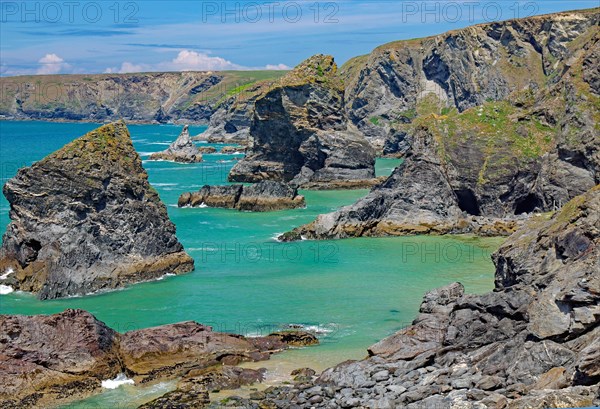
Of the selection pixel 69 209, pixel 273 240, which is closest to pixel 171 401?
pixel 69 209

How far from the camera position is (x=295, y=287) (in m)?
43.4

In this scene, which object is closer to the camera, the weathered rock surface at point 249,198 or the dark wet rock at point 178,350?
the dark wet rock at point 178,350

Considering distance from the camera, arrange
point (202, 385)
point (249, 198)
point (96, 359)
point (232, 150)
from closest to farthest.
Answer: point (202, 385) → point (96, 359) → point (249, 198) → point (232, 150)

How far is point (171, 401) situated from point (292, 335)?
8.14 m

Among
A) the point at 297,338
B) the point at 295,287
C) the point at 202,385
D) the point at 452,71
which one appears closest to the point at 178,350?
the point at 202,385

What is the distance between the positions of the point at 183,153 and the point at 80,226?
8282 centimetres

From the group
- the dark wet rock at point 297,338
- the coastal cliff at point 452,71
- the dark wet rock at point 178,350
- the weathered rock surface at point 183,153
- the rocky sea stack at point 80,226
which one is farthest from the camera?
the coastal cliff at point 452,71

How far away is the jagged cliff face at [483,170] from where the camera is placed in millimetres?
57344

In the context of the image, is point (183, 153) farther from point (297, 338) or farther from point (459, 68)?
point (297, 338)

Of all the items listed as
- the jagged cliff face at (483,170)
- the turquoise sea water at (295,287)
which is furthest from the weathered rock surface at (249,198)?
the jagged cliff face at (483,170)

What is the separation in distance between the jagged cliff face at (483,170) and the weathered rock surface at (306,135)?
28230 mm

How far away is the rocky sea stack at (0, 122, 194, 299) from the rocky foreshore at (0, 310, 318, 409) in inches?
531

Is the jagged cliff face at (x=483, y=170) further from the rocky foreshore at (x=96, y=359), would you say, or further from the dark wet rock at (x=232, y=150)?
the dark wet rock at (x=232, y=150)

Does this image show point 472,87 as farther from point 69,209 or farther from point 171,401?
point 171,401
